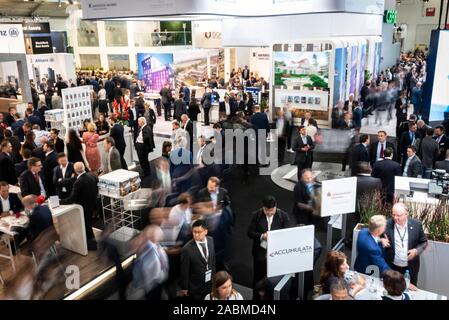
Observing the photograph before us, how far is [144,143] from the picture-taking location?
26.0 feet

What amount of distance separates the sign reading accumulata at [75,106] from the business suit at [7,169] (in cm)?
351

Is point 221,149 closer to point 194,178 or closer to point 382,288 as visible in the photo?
point 194,178

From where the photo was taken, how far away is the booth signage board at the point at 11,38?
1070cm

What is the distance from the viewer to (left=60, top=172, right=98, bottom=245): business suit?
5.25 m

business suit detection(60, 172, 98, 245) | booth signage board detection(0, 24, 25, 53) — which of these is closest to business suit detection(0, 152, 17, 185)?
business suit detection(60, 172, 98, 245)

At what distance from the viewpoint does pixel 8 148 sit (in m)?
6.49

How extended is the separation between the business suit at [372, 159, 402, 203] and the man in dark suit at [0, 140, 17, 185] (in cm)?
534

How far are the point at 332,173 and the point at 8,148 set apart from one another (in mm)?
5657

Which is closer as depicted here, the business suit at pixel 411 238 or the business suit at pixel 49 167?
the business suit at pixel 411 238

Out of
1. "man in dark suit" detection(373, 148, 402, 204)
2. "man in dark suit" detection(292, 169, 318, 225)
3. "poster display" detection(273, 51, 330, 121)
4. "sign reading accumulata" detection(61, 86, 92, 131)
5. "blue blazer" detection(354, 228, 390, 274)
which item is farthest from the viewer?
"sign reading accumulata" detection(61, 86, 92, 131)

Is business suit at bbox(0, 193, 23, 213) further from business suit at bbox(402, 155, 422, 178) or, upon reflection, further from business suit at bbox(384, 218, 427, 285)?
business suit at bbox(402, 155, 422, 178)

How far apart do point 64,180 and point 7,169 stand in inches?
55.7

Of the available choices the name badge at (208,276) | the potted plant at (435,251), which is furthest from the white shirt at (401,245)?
the name badge at (208,276)

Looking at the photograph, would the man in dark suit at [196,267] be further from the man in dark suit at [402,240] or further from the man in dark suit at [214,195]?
the man in dark suit at [402,240]
